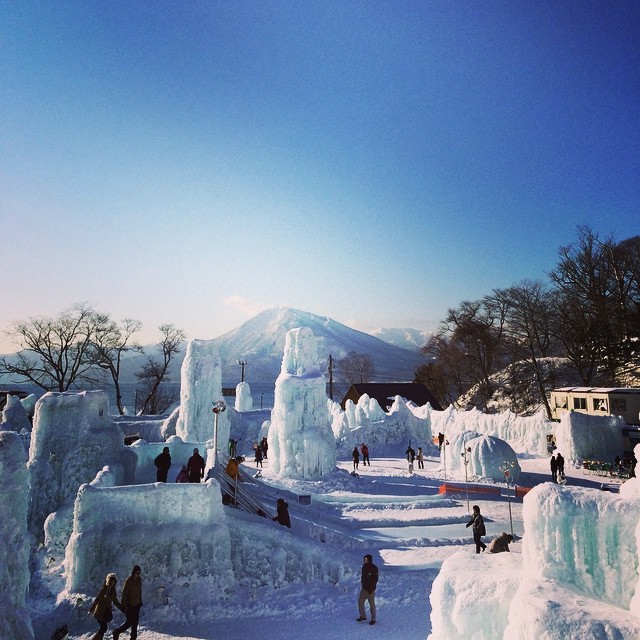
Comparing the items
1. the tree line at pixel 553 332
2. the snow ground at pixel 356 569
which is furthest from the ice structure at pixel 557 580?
the tree line at pixel 553 332

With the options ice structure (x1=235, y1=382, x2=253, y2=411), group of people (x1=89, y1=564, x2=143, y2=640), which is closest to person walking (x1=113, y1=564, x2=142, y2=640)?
group of people (x1=89, y1=564, x2=143, y2=640)

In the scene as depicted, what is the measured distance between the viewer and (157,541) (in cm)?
1087

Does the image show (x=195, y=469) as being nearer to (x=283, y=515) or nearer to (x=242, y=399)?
(x=283, y=515)

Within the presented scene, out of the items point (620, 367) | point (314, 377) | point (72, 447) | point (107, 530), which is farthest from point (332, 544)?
point (620, 367)

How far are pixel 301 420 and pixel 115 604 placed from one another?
637 inches

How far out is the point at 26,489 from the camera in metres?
7.29

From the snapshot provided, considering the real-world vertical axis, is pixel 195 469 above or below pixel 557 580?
above

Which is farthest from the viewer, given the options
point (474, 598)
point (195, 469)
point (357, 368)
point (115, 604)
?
point (357, 368)

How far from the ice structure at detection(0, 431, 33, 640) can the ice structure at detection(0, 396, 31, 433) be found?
52.7ft

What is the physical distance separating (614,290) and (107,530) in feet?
130

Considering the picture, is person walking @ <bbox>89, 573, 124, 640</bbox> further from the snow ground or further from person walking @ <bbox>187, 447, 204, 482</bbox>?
person walking @ <bbox>187, 447, 204, 482</bbox>

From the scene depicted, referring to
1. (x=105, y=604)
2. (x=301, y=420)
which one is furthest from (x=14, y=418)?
(x=105, y=604)

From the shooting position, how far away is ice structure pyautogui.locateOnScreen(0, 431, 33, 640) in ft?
21.3

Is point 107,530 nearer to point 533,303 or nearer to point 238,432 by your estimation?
point 238,432
